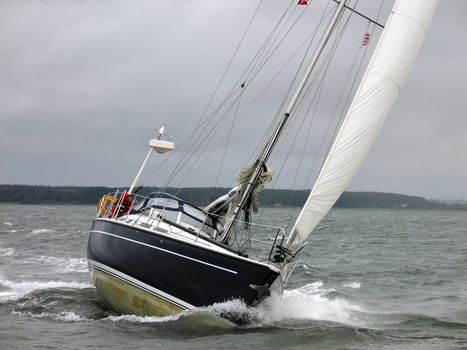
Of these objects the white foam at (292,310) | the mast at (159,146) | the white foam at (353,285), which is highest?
the mast at (159,146)

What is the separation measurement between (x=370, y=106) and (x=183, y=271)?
4.26 meters

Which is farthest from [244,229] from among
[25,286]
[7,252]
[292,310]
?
[7,252]

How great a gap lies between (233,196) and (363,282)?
7.99 metres

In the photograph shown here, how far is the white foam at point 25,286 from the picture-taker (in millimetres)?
14705

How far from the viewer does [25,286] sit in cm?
1627

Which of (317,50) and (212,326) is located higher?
(317,50)

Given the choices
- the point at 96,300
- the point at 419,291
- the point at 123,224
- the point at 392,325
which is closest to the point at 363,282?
the point at 419,291

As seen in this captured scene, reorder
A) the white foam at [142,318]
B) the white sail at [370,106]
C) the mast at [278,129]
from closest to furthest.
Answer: the white foam at [142,318], the white sail at [370,106], the mast at [278,129]

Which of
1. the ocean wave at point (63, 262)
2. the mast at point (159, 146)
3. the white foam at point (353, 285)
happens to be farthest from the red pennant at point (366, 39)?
the ocean wave at point (63, 262)

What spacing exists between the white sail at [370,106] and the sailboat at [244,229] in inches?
0.7

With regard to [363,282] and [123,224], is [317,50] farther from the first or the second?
[363,282]

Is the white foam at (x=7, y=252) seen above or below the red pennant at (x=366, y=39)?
below

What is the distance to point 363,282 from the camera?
62.7ft

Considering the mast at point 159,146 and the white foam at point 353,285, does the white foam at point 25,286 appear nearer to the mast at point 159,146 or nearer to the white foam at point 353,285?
the mast at point 159,146
